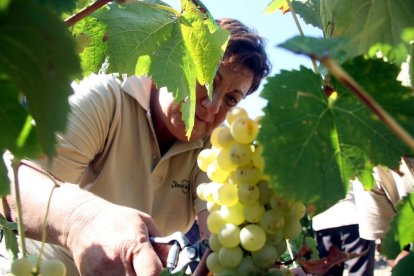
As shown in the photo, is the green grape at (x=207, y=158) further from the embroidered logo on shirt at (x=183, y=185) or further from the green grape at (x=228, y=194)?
the embroidered logo on shirt at (x=183, y=185)

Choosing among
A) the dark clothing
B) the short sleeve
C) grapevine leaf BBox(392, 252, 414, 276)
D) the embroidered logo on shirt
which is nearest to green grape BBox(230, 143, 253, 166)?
grapevine leaf BBox(392, 252, 414, 276)

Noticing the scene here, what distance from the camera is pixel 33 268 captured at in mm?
571

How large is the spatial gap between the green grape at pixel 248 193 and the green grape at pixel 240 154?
0.02 metres

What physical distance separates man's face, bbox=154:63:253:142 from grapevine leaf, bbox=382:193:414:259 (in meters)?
1.12

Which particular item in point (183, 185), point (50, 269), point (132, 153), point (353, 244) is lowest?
point (353, 244)

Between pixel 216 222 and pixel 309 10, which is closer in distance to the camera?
pixel 216 222

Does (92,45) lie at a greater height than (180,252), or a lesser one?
greater

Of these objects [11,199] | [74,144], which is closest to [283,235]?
[11,199]

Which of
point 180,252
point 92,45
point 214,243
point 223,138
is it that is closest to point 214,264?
point 214,243

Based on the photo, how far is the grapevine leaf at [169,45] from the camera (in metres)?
1.02

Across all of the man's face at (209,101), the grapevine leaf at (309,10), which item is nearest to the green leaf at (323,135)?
the grapevine leaf at (309,10)

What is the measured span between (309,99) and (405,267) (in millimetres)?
211

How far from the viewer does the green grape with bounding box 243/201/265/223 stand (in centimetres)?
51

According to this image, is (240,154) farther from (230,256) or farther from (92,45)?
(92,45)
